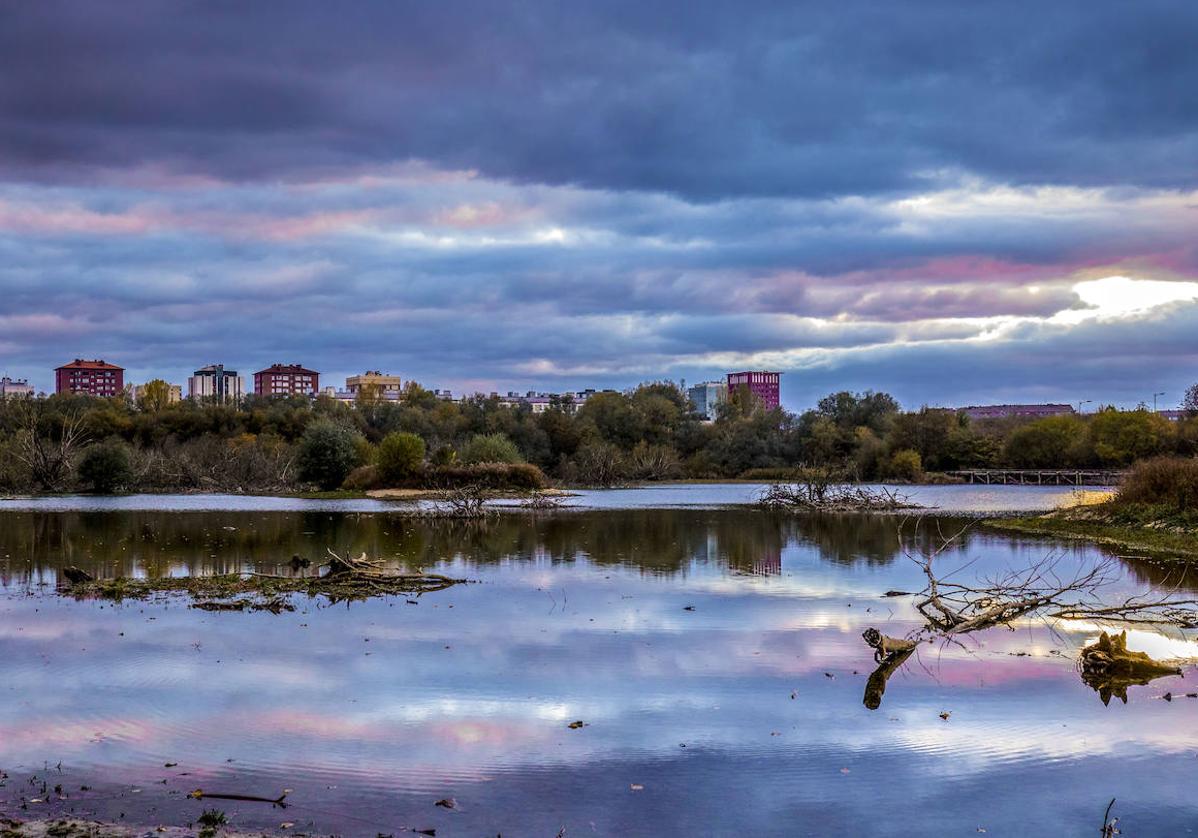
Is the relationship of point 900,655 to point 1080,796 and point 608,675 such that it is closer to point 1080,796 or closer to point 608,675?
point 608,675

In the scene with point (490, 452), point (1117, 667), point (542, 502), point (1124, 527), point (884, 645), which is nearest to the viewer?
point (1117, 667)

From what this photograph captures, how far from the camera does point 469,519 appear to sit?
4278 centimetres

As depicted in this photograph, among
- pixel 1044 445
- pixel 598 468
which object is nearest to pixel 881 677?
pixel 598 468

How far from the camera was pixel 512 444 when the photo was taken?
71.1 m

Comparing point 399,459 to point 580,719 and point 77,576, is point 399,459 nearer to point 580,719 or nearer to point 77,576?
point 77,576

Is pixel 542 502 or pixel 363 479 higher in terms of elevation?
pixel 363 479

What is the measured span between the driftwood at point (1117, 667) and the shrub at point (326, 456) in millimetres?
57966

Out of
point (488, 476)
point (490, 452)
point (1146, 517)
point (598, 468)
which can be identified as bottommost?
point (1146, 517)

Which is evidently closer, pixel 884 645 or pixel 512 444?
pixel 884 645

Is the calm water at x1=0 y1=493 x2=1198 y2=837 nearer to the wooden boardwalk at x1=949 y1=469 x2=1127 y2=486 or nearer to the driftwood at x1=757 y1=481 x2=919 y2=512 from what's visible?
the driftwood at x1=757 y1=481 x2=919 y2=512

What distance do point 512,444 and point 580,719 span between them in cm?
6036

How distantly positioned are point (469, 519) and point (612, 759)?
110ft

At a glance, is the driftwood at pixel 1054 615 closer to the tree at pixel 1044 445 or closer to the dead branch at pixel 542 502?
the dead branch at pixel 542 502

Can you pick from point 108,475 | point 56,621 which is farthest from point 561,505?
point 56,621
